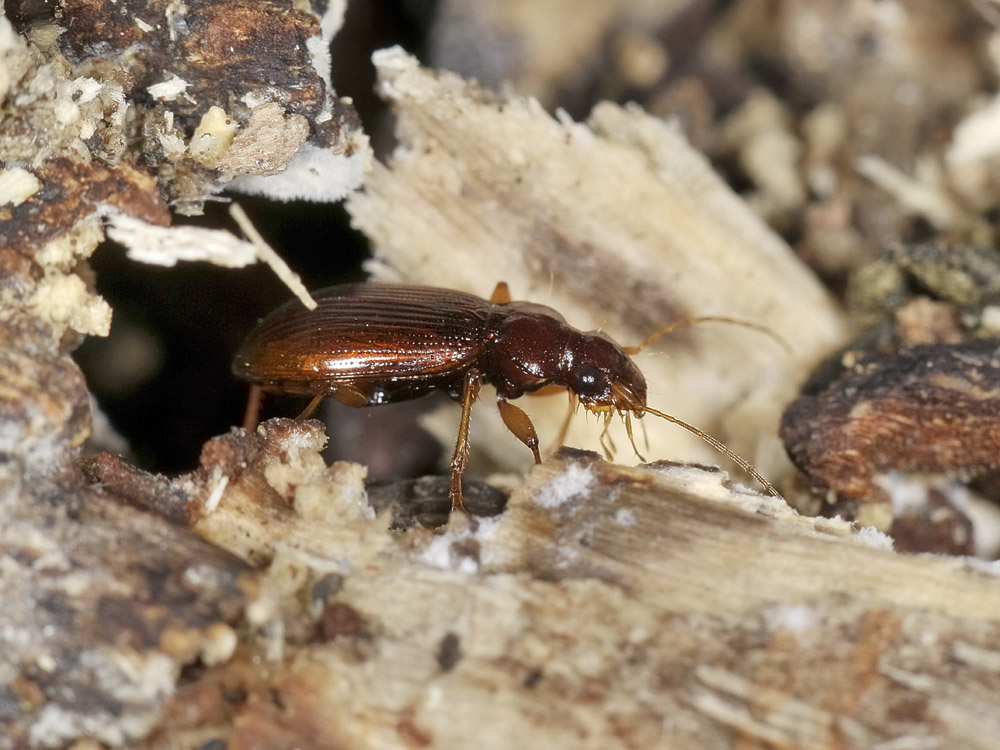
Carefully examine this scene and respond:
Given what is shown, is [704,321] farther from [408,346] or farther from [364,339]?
[364,339]

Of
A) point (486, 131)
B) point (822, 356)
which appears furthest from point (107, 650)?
point (822, 356)

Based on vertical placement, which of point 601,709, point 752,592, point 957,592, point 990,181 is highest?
point 990,181

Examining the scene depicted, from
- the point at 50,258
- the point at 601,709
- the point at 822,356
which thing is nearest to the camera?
the point at 601,709

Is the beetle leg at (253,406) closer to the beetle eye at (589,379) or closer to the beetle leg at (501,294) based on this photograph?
the beetle leg at (501,294)

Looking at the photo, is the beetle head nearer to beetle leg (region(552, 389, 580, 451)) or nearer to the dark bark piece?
beetle leg (region(552, 389, 580, 451))

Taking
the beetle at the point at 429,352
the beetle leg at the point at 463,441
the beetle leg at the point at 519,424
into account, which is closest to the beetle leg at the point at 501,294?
the beetle at the point at 429,352

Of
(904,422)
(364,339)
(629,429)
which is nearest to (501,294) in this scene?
(364,339)

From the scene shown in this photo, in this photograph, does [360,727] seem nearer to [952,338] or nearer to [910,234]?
[952,338]

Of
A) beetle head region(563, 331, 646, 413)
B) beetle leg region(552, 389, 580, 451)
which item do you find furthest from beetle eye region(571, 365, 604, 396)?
beetle leg region(552, 389, 580, 451)
